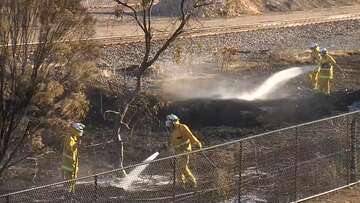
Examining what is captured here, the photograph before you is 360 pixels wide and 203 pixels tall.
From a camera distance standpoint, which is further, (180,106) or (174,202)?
(180,106)

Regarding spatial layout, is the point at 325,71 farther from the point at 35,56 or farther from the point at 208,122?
the point at 35,56

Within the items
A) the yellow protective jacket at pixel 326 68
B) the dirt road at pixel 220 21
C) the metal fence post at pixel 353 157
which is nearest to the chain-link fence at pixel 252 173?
the metal fence post at pixel 353 157

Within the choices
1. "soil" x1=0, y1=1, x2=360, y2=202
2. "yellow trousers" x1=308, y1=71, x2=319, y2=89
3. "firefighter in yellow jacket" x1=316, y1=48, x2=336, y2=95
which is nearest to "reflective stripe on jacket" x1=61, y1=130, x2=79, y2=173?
"soil" x1=0, y1=1, x2=360, y2=202

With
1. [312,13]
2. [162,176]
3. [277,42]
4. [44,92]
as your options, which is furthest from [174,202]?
[312,13]

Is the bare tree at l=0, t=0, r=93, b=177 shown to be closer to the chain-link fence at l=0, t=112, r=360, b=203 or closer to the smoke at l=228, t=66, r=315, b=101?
the chain-link fence at l=0, t=112, r=360, b=203

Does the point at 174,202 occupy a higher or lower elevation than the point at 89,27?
lower

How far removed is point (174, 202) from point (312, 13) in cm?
3914

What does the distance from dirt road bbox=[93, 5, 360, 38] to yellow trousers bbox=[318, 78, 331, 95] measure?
909 centimetres

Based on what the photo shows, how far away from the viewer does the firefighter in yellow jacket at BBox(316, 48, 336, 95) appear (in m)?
27.0

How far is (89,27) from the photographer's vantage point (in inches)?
680

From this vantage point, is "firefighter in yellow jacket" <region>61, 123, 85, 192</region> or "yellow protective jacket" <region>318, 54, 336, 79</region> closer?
"firefighter in yellow jacket" <region>61, 123, 85, 192</region>

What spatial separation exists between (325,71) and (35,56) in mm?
13021

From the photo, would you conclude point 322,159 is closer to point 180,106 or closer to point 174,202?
point 174,202

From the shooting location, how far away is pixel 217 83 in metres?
30.8
